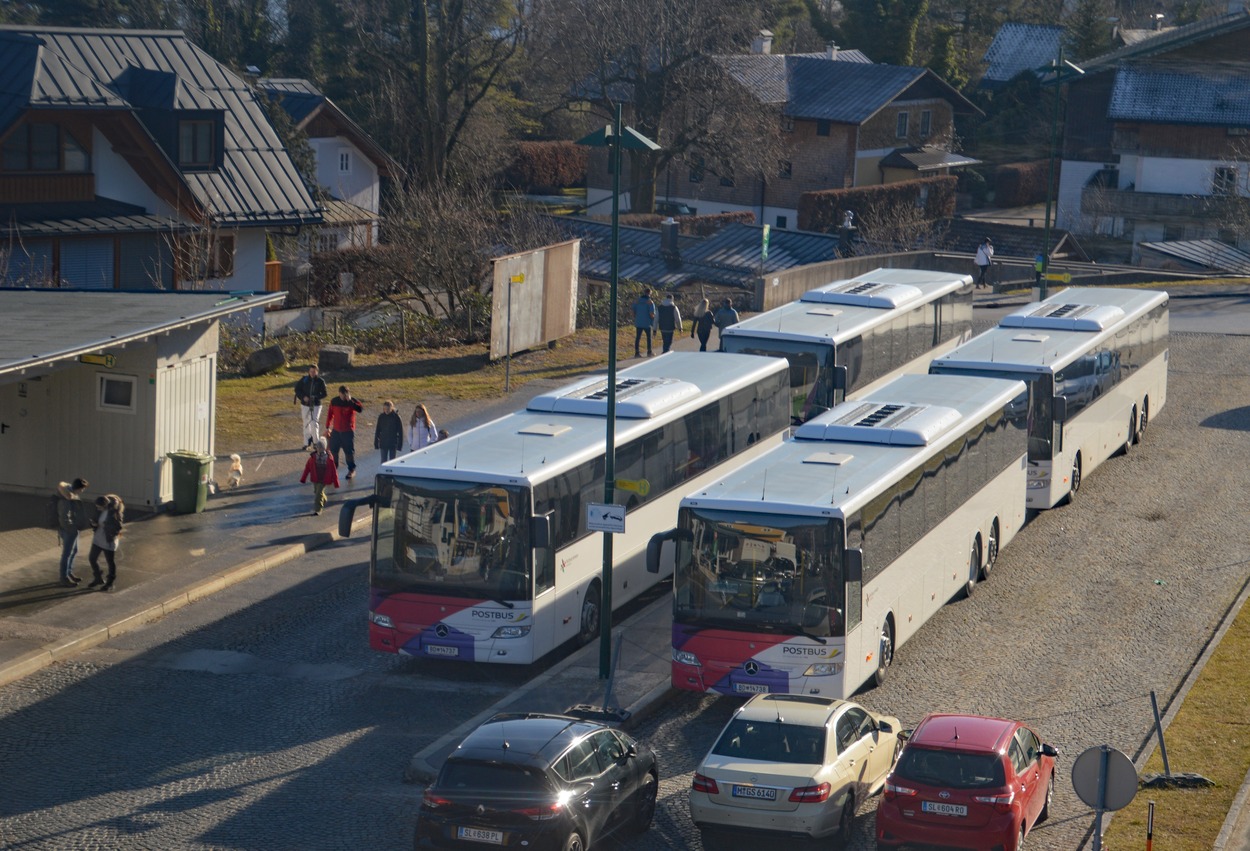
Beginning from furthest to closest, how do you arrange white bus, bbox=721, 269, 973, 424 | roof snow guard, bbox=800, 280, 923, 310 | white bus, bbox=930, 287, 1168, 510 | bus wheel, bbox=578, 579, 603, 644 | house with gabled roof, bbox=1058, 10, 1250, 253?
house with gabled roof, bbox=1058, 10, 1250, 253 → roof snow guard, bbox=800, 280, 923, 310 → white bus, bbox=721, 269, 973, 424 → white bus, bbox=930, 287, 1168, 510 → bus wheel, bbox=578, 579, 603, 644

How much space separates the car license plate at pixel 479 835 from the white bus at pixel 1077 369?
47.6ft

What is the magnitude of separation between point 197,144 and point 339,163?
15581mm

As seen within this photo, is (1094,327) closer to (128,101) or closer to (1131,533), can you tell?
(1131,533)

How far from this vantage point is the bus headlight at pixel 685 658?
1697cm

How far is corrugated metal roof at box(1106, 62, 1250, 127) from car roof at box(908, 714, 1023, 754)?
62682 millimetres

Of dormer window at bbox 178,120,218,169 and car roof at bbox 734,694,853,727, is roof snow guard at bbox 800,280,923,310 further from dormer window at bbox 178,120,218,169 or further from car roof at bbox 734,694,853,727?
dormer window at bbox 178,120,218,169

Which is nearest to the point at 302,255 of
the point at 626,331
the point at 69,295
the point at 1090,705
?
the point at 626,331

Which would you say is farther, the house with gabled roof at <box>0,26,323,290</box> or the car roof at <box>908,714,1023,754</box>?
the house with gabled roof at <box>0,26,323,290</box>

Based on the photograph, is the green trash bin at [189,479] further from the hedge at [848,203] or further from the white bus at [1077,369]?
the hedge at [848,203]

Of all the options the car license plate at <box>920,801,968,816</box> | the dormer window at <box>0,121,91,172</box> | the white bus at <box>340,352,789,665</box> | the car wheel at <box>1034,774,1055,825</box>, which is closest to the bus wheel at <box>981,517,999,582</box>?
the white bus at <box>340,352,789,665</box>

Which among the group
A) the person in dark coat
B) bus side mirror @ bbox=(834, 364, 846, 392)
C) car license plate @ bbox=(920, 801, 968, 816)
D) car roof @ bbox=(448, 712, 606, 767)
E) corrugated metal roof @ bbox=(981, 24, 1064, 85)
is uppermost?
corrugated metal roof @ bbox=(981, 24, 1064, 85)

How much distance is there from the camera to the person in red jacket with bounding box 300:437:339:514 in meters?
24.7

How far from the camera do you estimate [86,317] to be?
23.9m

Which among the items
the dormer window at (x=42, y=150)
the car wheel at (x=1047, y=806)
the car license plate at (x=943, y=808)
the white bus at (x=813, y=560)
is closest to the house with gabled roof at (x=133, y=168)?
the dormer window at (x=42, y=150)
